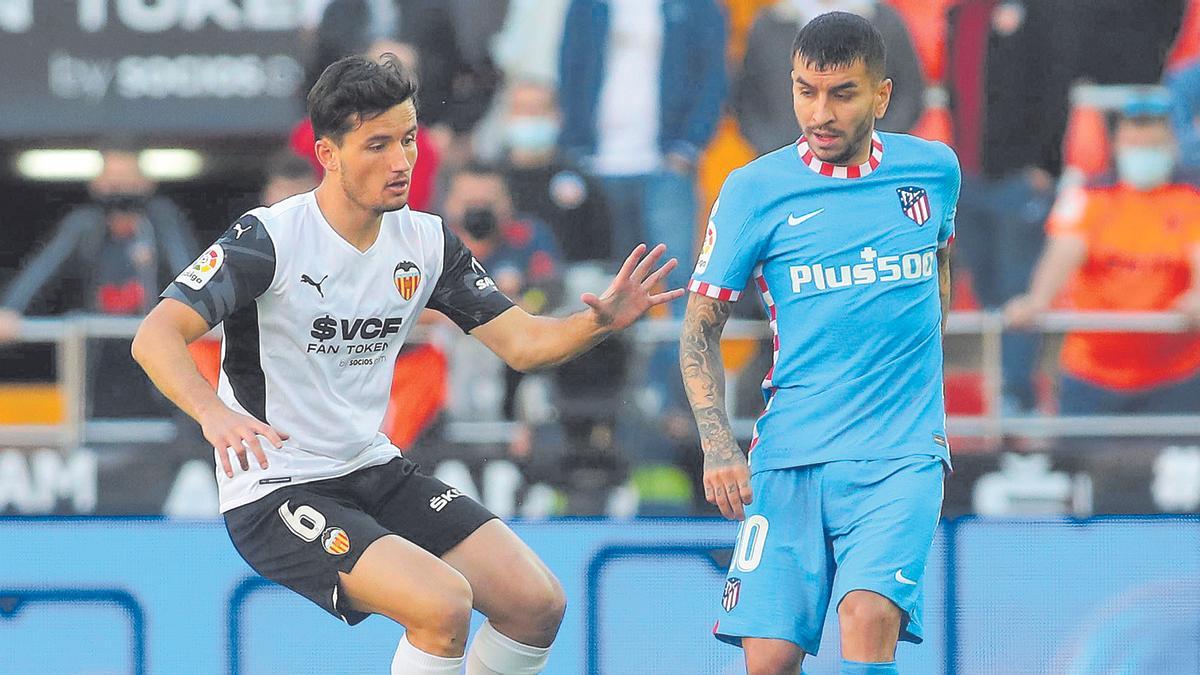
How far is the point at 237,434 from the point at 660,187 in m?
4.97

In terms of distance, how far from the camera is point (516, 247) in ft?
29.6

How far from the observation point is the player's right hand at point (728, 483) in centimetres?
484

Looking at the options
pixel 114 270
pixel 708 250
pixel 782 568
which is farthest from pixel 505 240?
pixel 782 568

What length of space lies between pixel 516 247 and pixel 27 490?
279 cm

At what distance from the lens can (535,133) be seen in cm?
952

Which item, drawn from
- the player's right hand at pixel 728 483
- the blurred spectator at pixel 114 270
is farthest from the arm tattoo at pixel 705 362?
the blurred spectator at pixel 114 270

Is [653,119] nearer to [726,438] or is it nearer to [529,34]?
[529,34]

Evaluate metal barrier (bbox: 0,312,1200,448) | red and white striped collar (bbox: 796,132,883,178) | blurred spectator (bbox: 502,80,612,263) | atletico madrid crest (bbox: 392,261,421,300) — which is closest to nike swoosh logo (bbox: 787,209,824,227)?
red and white striped collar (bbox: 796,132,883,178)

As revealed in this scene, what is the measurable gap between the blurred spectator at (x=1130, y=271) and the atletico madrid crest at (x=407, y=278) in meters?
4.49

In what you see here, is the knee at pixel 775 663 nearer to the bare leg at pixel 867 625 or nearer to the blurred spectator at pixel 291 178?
the bare leg at pixel 867 625

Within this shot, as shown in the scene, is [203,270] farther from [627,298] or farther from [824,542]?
[824,542]

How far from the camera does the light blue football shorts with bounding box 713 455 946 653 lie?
4.84 metres

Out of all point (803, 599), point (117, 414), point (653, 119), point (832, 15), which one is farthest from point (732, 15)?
point (803, 599)

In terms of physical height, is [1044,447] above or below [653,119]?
below
